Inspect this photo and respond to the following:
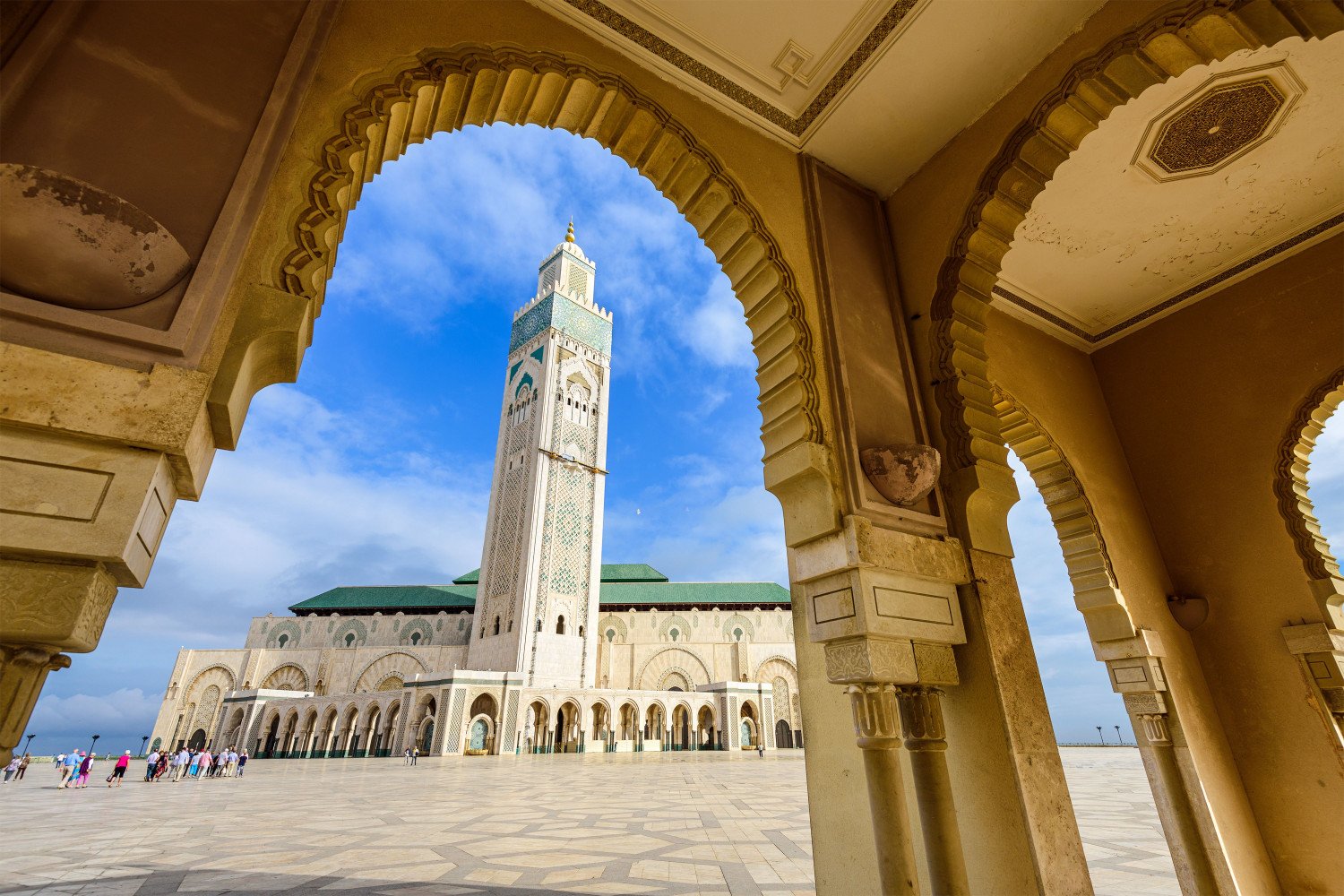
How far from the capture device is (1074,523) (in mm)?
4004

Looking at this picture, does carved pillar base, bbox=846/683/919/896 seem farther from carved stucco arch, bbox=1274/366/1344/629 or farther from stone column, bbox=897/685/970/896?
carved stucco arch, bbox=1274/366/1344/629

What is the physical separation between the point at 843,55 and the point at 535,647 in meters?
21.6

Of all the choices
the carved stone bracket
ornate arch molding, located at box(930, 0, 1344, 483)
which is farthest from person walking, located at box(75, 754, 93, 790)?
the carved stone bracket

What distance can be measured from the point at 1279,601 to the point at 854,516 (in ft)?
10.7

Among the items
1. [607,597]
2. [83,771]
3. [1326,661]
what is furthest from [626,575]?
[1326,661]

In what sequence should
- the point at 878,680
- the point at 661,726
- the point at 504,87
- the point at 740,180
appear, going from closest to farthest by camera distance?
the point at 878,680 → the point at 504,87 → the point at 740,180 → the point at 661,726

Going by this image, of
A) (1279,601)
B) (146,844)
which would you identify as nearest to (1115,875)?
(1279,601)

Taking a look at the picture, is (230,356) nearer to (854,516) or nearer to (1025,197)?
(854,516)

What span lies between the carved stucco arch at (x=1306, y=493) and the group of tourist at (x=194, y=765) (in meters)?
15.3

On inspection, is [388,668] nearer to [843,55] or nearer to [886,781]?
[886,781]

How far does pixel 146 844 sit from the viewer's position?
3.74m

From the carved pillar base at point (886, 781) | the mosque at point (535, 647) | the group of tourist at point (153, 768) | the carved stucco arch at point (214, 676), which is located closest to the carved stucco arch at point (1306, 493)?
the carved pillar base at point (886, 781)

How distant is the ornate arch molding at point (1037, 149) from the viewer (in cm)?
212

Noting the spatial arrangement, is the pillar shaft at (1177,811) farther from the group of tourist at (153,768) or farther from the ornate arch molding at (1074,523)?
the group of tourist at (153,768)
